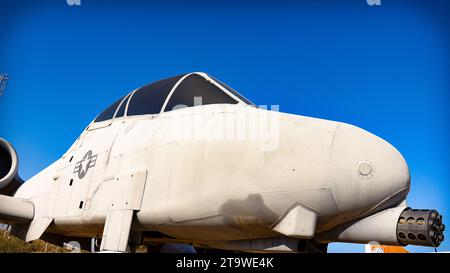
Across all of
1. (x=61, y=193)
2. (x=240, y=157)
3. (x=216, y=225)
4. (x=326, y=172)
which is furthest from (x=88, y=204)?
(x=326, y=172)

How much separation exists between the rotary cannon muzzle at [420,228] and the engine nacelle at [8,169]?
1044cm

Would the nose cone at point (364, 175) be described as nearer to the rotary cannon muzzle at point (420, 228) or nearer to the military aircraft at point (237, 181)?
the military aircraft at point (237, 181)

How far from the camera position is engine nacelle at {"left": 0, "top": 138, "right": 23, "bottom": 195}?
35.7ft

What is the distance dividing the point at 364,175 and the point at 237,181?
142 cm

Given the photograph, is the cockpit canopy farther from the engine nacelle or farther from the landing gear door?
the engine nacelle

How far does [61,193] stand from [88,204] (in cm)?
142

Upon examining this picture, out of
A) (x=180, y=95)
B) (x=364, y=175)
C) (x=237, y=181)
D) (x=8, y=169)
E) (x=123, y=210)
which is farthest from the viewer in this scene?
(x=8, y=169)

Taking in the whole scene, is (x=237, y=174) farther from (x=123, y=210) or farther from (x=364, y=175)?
(x=123, y=210)

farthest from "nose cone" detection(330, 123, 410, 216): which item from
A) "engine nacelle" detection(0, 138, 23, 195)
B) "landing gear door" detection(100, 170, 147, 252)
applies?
"engine nacelle" detection(0, 138, 23, 195)

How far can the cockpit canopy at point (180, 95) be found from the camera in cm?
590

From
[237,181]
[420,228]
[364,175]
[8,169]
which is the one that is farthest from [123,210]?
[8,169]

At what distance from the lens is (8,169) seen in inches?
458
